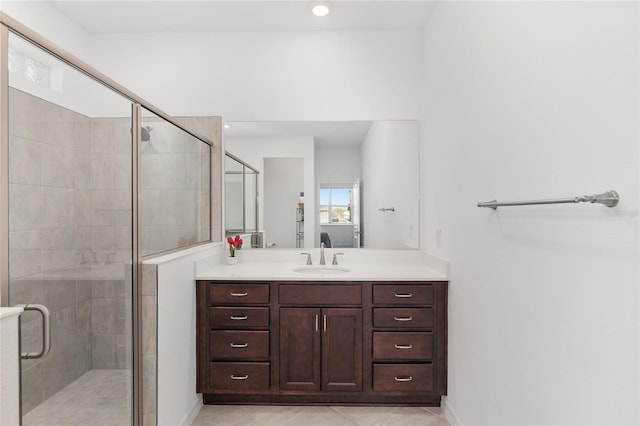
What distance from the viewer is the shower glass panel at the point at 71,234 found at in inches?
47.4

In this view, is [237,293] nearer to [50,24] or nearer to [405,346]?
[405,346]

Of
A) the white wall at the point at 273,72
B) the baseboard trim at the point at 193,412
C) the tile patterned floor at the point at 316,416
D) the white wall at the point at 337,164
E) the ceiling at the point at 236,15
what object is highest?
the ceiling at the point at 236,15

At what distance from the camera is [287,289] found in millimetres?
2387

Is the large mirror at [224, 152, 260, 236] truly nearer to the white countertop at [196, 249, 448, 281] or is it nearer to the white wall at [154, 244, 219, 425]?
the white countertop at [196, 249, 448, 281]

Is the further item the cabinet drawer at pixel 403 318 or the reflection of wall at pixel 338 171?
the reflection of wall at pixel 338 171

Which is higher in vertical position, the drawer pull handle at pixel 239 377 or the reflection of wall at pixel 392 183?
the reflection of wall at pixel 392 183

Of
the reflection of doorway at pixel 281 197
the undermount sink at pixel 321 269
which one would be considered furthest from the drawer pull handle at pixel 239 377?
the reflection of doorway at pixel 281 197

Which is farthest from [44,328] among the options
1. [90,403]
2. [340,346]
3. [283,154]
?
[283,154]

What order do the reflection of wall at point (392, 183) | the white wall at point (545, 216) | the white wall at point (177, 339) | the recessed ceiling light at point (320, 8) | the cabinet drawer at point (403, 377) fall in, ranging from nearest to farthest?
the white wall at point (545, 216) → the white wall at point (177, 339) → the cabinet drawer at point (403, 377) → the recessed ceiling light at point (320, 8) → the reflection of wall at point (392, 183)

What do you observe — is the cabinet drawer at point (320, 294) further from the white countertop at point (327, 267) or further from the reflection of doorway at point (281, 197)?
the reflection of doorway at point (281, 197)

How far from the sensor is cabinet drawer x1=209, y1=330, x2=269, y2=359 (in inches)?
93.8

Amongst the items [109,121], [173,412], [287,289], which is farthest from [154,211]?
[173,412]

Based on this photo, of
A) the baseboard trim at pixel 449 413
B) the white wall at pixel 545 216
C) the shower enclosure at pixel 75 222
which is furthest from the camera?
the baseboard trim at pixel 449 413

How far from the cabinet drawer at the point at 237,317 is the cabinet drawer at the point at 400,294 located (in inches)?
28.8
